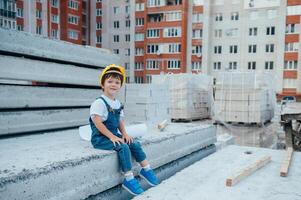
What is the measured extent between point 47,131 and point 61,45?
1.22m

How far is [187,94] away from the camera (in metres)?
14.1

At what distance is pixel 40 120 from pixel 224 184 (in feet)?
7.84

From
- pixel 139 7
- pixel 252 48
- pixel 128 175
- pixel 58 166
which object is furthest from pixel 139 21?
pixel 58 166

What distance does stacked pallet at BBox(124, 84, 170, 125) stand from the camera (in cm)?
669

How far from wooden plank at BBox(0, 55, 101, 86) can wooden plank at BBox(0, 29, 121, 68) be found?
0.34 ft

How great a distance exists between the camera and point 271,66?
32.9 metres

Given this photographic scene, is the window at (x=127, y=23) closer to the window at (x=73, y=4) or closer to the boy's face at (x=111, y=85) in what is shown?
the window at (x=73, y=4)

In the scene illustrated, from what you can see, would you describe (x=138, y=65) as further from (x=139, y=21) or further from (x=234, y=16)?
(x=234, y=16)

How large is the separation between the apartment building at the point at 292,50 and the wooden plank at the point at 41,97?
1214 inches

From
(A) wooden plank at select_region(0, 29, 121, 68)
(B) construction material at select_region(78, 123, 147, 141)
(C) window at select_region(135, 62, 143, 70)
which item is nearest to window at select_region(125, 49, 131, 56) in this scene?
(C) window at select_region(135, 62, 143, 70)

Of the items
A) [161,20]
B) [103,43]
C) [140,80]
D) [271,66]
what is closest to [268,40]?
[271,66]

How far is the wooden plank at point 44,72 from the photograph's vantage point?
132 inches

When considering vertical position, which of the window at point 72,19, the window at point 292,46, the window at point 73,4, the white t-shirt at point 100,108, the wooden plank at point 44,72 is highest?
the window at point 73,4

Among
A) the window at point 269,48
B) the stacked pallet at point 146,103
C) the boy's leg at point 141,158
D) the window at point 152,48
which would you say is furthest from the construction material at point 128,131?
the window at point 152,48
